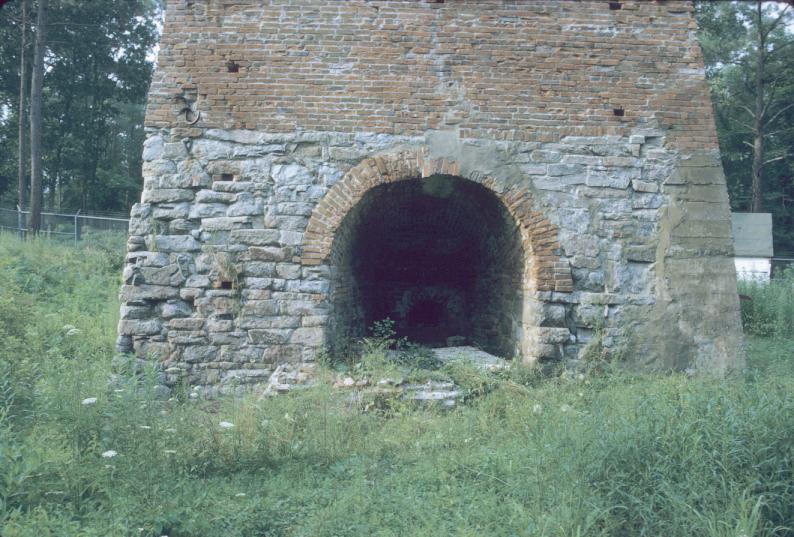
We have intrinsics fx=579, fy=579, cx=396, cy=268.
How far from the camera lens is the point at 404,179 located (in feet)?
21.1

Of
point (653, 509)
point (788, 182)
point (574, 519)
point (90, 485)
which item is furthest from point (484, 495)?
point (788, 182)

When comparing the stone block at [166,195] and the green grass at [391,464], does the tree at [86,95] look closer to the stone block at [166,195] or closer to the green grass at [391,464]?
the stone block at [166,195]

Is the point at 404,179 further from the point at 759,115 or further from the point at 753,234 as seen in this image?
the point at 759,115

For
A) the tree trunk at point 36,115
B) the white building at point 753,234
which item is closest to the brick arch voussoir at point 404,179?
the tree trunk at point 36,115

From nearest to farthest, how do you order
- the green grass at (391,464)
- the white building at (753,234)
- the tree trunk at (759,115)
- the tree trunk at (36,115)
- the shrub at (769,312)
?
the green grass at (391,464) < the shrub at (769,312) < the tree trunk at (36,115) < the tree trunk at (759,115) < the white building at (753,234)

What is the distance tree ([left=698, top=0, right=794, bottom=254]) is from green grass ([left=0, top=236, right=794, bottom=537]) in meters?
21.0

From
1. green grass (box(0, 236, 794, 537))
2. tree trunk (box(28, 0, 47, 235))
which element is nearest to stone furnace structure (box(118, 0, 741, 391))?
green grass (box(0, 236, 794, 537))

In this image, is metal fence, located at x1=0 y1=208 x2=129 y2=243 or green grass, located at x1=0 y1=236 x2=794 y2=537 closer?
green grass, located at x1=0 y1=236 x2=794 y2=537

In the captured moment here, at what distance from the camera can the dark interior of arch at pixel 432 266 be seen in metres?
7.09

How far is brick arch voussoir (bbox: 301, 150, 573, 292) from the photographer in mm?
6348

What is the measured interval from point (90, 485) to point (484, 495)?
2.44 metres

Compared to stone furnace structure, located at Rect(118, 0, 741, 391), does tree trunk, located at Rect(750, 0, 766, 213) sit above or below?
above

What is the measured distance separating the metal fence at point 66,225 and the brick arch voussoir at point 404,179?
10838 millimetres

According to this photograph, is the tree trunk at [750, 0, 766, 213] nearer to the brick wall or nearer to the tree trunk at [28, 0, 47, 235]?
the brick wall
